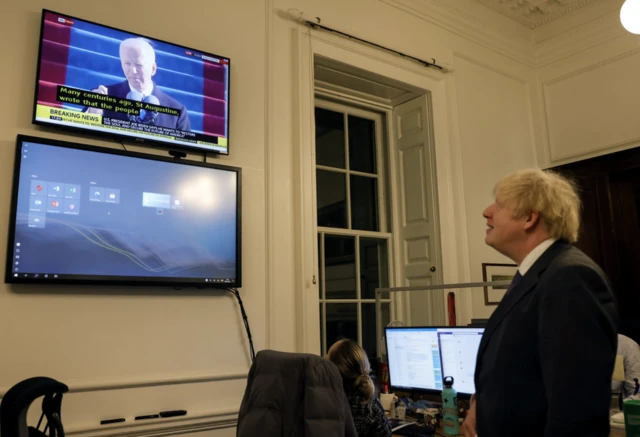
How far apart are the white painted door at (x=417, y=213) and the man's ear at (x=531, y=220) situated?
7.80 ft

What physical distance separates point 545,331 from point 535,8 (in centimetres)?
410

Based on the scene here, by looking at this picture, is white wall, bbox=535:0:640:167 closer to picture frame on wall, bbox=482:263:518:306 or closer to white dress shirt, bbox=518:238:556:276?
picture frame on wall, bbox=482:263:518:306

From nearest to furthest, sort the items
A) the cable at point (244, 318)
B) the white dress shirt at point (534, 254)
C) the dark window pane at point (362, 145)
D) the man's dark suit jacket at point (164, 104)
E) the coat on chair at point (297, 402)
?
the white dress shirt at point (534, 254) < the coat on chair at point (297, 402) < the man's dark suit jacket at point (164, 104) < the cable at point (244, 318) < the dark window pane at point (362, 145)

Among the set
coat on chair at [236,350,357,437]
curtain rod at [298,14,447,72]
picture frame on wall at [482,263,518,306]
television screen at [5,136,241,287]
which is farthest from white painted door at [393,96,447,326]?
coat on chair at [236,350,357,437]

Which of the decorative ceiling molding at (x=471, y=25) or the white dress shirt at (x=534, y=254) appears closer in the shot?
the white dress shirt at (x=534, y=254)

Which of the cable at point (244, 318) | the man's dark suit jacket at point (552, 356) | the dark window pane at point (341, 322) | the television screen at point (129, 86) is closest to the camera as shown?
the man's dark suit jacket at point (552, 356)

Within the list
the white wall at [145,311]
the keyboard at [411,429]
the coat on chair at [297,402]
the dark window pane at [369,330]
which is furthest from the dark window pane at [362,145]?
the coat on chair at [297,402]

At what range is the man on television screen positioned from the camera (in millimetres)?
2500

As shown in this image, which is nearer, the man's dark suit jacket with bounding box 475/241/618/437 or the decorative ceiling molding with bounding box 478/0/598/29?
the man's dark suit jacket with bounding box 475/241/618/437

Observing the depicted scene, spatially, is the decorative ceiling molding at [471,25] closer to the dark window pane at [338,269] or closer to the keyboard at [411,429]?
the dark window pane at [338,269]

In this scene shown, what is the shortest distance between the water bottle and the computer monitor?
0.09 meters

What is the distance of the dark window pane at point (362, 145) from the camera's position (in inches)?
159

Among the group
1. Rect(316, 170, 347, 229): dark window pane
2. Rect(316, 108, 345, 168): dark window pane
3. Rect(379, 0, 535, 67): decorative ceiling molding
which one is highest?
Rect(379, 0, 535, 67): decorative ceiling molding

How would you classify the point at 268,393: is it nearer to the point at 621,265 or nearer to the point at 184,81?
the point at 184,81
